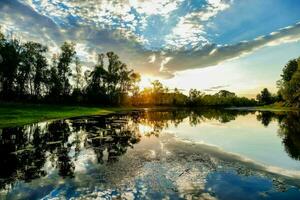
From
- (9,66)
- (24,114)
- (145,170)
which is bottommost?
(145,170)

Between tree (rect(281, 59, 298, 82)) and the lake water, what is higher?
tree (rect(281, 59, 298, 82))

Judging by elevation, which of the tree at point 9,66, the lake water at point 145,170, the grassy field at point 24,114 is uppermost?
the tree at point 9,66

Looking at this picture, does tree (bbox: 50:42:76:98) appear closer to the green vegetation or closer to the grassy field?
the green vegetation

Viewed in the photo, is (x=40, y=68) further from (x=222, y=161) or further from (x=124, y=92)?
(x=222, y=161)

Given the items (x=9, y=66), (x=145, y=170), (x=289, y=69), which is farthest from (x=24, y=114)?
(x=289, y=69)

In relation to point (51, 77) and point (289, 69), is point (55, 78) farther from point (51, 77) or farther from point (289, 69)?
point (289, 69)

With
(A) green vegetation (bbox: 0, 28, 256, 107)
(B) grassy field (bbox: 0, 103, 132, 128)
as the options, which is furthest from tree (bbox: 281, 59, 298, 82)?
(B) grassy field (bbox: 0, 103, 132, 128)

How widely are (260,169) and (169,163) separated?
5414 millimetres

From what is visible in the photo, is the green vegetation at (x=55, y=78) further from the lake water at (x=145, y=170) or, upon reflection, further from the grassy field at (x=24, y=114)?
the lake water at (x=145, y=170)

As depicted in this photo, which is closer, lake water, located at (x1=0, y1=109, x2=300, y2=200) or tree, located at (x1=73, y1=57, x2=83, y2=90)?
lake water, located at (x1=0, y1=109, x2=300, y2=200)

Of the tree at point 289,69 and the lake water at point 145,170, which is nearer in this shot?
the lake water at point 145,170

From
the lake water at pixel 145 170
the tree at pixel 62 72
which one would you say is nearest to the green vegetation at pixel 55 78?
the tree at pixel 62 72

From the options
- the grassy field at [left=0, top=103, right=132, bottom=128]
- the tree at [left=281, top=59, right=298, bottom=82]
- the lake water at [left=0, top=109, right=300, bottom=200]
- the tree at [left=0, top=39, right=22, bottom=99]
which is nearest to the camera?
the lake water at [left=0, top=109, right=300, bottom=200]

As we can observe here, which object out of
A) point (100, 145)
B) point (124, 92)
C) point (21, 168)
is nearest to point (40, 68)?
point (124, 92)
